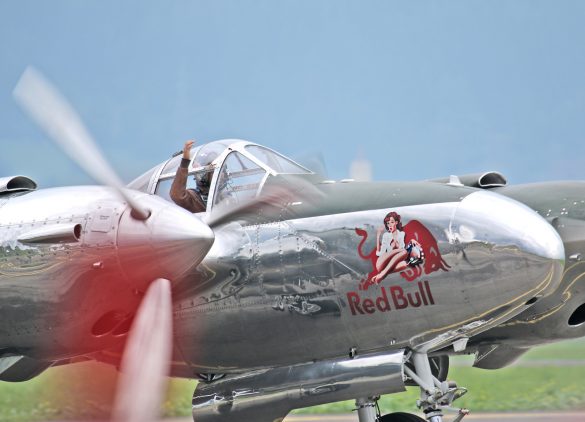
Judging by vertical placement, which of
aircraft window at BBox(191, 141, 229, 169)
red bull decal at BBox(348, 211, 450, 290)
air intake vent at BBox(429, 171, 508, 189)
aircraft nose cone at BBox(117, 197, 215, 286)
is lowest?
red bull decal at BBox(348, 211, 450, 290)

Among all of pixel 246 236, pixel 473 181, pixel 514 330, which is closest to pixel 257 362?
pixel 246 236

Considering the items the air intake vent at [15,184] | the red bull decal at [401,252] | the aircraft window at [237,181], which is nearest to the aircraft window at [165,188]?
the aircraft window at [237,181]

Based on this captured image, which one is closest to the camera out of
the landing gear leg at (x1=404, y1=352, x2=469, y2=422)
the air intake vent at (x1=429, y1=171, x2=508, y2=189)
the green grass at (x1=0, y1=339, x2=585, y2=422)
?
the landing gear leg at (x1=404, y1=352, x2=469, y2=422)

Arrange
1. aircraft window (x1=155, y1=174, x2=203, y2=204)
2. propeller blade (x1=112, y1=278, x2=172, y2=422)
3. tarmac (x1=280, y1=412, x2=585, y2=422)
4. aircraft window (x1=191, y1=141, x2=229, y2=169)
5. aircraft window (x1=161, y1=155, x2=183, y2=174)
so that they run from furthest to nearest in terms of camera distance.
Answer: tarmac (x1=280, y1=412, x2=585, y2=422) → aircraft window (x1=161, y1=155, x2=183, y2=174) → aircraft window (x1=155, y1=174, x2=203, y2=204) → aircraft window (x1=191, y1=141, x2=229, y2=169) → propeller blade (x1=112, y1=278, x2=172, y2=422)

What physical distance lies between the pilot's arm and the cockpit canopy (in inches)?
2.7

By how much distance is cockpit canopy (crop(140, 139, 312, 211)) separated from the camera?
33.6 ft

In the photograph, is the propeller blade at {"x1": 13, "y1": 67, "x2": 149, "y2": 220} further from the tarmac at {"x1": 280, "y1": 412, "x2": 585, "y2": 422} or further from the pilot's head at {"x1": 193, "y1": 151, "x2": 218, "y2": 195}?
the tarmac at {"x1": 280, "y1": 412, "x2": 585, "y2": 422}

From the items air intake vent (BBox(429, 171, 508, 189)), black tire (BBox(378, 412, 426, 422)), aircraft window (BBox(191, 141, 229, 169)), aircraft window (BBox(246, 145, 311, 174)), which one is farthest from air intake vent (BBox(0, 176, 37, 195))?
air intake vent (BBox(429, 171, 508, 189))

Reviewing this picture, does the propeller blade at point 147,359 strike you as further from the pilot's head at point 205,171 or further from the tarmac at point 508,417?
the tarmac at point 508,417

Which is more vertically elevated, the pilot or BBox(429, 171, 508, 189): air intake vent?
BBox(429, 171, 508, 189): air intake vent

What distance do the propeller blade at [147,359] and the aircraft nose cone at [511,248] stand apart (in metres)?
2.44

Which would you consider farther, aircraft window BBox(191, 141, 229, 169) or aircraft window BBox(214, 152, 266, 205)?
aircraft window BBox(191, 141, 229, 169)

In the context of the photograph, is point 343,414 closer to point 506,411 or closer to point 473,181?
point 506,411

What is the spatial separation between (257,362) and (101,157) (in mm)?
2192
